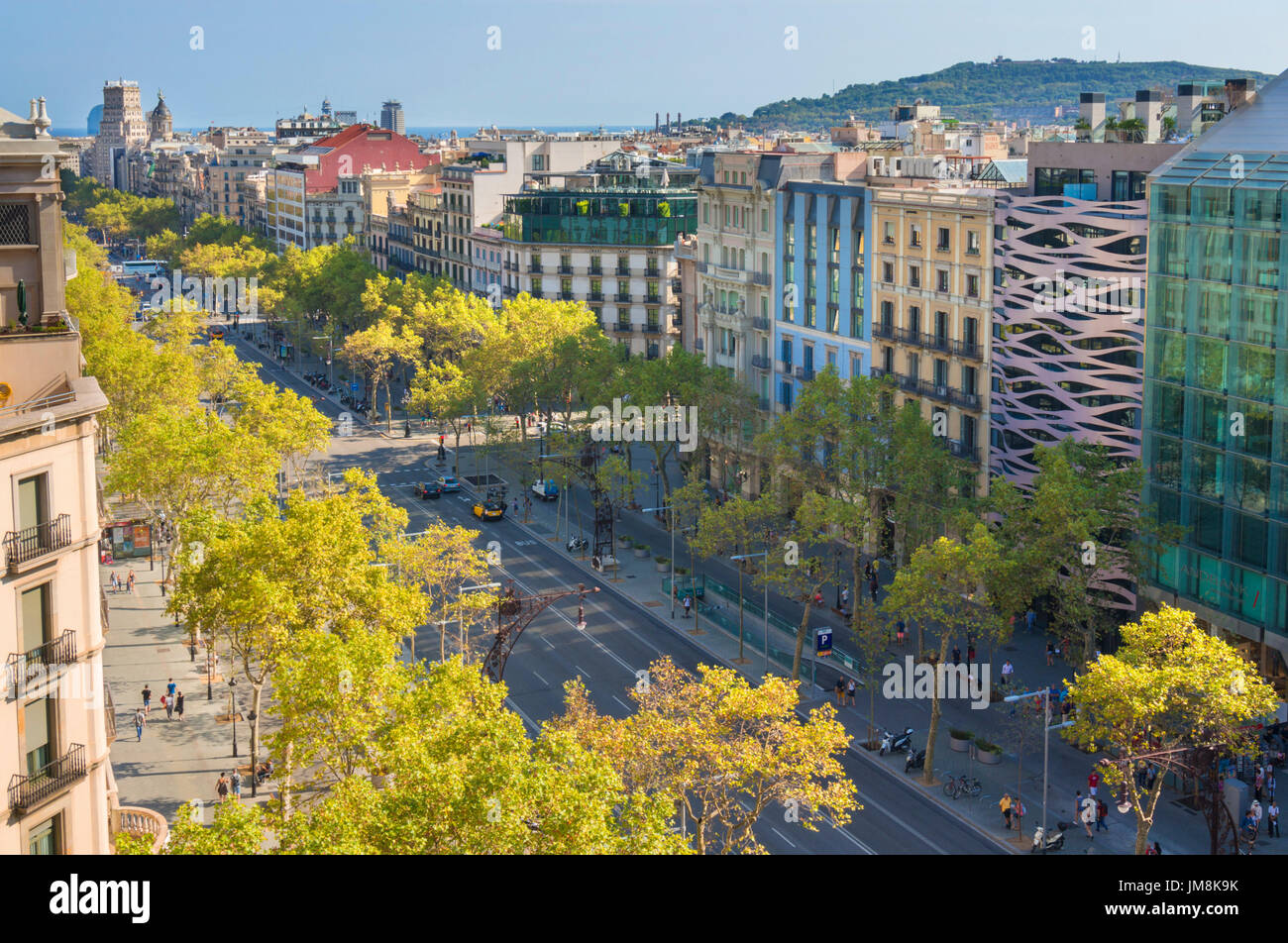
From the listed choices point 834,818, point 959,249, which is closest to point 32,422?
point 834,818

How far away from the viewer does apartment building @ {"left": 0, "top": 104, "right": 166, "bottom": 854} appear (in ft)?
89.0

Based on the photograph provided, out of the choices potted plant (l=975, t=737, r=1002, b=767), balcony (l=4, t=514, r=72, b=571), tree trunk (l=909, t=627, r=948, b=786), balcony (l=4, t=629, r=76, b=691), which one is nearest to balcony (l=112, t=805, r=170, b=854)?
balcony (l=4, t=629, r=76, b=691)

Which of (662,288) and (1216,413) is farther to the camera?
(662,288)

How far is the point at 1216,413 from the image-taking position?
58250 mm

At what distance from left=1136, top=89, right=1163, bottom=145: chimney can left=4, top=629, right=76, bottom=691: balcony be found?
61.7 meters

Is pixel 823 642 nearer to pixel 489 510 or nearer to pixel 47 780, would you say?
pixel 489 510

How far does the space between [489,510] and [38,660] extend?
65235mm

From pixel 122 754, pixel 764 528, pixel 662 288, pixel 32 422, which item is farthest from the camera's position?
pixel 662 288

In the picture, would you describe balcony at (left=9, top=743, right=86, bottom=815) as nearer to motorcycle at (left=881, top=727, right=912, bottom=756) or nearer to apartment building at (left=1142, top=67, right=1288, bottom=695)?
motorcycle at (left=881, top=727, right=912, bottom=756)

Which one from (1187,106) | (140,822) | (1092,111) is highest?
(1092,111)

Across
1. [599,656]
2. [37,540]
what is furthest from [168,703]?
[37,540]

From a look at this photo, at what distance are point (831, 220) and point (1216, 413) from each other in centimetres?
3207

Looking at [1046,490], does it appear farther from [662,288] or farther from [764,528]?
[662,288]

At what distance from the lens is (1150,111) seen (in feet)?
246
